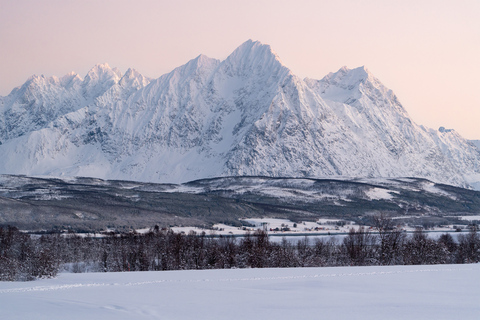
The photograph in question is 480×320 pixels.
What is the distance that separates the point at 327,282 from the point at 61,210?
14964cm

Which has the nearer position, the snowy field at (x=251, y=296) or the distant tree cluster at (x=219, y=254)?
the snowy field at (x=251, y=296)

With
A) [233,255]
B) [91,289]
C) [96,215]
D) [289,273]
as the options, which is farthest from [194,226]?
[91,289]

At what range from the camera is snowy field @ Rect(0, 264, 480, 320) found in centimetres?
3662

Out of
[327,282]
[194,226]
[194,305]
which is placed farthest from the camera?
[194,226]

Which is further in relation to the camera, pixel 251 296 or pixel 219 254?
pixel 219 254

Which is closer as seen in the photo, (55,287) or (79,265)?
(55,287)

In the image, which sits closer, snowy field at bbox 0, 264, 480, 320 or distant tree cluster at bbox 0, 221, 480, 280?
snowy field at bbox 0, 264, 480, 320

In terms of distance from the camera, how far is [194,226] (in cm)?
18512

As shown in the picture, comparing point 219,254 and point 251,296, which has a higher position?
point 219,254

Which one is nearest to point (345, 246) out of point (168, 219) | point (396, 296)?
point (396, 296)

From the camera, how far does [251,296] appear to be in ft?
145

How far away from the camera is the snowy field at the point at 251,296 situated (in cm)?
3662

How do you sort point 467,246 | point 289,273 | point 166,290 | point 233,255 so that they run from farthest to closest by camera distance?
point 467,246 < point 233,255 < point 289,273 < point 166,290

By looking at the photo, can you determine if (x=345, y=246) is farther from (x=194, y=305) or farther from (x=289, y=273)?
(x=194, y=305)
